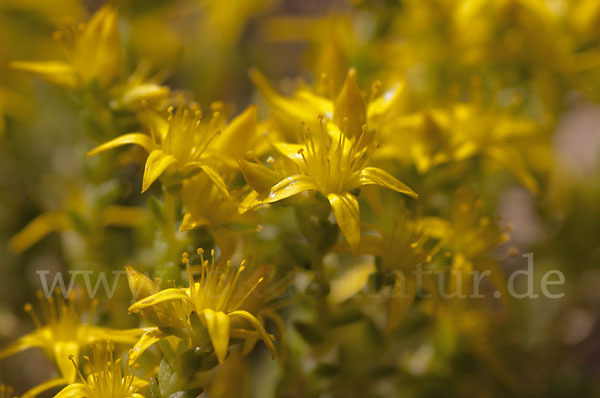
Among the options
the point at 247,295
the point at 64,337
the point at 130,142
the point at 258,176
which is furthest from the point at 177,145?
the point at 64,337

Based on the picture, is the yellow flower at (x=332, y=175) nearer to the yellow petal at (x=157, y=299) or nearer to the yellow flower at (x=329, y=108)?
the yellow flower at (x=329, y=108)

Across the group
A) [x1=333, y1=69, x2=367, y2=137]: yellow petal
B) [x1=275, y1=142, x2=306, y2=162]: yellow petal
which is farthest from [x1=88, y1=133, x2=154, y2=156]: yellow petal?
[x1=333, y1=69, x2=367, y2=137]: yellow petal

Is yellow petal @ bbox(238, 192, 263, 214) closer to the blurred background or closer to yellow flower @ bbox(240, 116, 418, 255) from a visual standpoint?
yellow flower @ bbox(240, 116, 418, 255)

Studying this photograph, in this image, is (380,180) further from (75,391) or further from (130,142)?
(75,391)

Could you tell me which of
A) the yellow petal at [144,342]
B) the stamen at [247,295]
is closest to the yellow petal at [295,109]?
the stamen at [247,295]

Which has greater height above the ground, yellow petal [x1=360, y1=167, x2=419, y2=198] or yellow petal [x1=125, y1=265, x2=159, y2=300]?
yellow petal [x1=360, y1=167, x2=419, y2=198]
